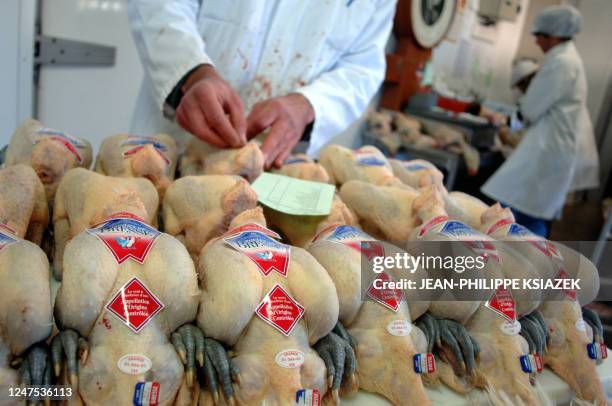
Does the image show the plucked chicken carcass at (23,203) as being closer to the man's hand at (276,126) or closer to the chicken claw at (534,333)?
the man's hand at (276,126)

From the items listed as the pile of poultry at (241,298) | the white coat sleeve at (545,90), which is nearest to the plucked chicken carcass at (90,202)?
the pile of poultry at (241,298)

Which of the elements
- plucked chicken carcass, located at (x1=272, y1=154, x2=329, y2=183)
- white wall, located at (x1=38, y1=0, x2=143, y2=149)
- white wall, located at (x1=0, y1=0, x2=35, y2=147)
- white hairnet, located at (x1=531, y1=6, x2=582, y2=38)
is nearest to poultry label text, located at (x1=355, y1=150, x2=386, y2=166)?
plucked chicken carcass, located at (x1=272, y1=154, x2=329, y2=183)

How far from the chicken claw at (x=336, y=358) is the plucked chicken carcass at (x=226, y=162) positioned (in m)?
0.45

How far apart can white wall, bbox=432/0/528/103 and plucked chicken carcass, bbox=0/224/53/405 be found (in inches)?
165

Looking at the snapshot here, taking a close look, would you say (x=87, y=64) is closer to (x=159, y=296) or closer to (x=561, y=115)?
(x=159, y=296)

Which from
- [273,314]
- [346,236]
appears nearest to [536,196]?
[346,236]

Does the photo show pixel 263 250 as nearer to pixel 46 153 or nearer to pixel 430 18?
pixel 46 153

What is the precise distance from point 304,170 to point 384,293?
19.6 inches

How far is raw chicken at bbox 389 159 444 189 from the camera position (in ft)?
3.92

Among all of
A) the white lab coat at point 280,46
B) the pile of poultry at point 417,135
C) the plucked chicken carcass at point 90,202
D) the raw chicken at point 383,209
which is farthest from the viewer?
the pile of poultry at point 417,135

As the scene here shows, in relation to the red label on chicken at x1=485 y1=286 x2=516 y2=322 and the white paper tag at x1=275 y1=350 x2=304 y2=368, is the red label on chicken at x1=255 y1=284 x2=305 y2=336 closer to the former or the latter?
the white paper tag at x1=275 y1=350 x2=304 y2=368

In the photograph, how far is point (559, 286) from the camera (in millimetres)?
822

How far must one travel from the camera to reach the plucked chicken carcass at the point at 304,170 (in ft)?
3.65

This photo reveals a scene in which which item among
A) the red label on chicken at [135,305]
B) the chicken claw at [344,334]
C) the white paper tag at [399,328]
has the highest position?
the red label on chicken at [135,305]
